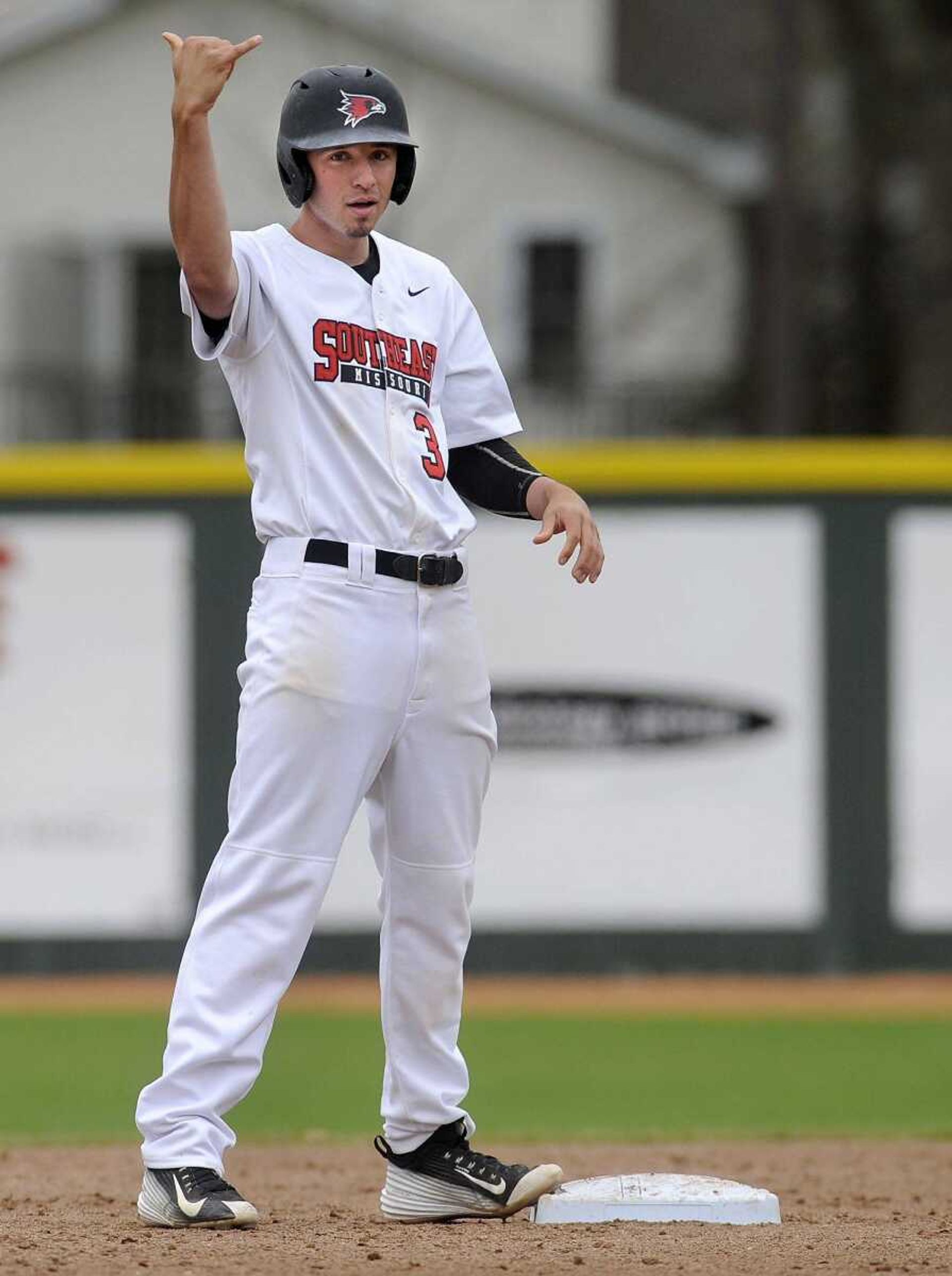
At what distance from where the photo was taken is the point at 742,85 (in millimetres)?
25797

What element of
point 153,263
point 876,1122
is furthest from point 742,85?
point 876,1122

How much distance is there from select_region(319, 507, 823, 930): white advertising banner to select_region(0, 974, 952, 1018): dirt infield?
259mm

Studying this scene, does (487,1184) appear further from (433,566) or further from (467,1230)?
(433,566)

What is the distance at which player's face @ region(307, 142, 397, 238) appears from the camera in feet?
12.9

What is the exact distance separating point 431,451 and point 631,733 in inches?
221

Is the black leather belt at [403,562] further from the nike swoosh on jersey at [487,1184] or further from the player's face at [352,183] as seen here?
the nike swoosh on jersey at [487,1184]

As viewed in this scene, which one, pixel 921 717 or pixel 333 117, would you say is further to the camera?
pixel 921 717

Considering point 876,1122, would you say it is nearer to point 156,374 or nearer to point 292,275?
point 292,275

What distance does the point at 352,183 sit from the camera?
393 cm

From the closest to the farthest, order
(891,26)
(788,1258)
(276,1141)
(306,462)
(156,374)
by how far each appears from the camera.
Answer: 1. (788,1258)
2. (306,462)
3. (276,1141)
4. (156,374)
5. (891,26)

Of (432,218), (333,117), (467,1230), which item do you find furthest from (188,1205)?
(432,218)

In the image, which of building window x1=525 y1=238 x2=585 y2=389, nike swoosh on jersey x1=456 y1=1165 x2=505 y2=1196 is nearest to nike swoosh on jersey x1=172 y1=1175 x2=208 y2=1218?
nike swoosh on jersey x1=456 y1=1165 x2=505 y2=1196

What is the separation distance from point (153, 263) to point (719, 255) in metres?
5.78

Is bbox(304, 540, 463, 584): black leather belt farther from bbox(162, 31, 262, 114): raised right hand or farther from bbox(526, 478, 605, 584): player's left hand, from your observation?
bbox(162, 31, 262, 114): raised right hand
